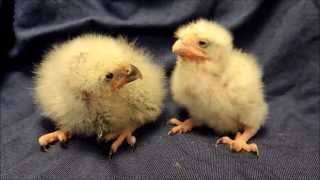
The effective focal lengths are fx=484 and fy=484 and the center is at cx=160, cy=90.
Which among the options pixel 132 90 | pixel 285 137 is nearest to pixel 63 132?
pixel 132 90

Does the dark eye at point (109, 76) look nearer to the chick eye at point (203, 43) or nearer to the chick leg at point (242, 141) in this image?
the chick eye at point (203, 43)

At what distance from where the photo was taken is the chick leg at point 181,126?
1.60 metres

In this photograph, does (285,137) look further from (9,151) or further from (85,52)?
(9,151)

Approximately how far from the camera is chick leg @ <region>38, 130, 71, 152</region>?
1.57 m

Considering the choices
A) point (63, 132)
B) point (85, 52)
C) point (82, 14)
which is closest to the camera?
point (85, 52)

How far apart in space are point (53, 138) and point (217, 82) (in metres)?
0.57

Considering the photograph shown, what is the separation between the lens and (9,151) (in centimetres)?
160

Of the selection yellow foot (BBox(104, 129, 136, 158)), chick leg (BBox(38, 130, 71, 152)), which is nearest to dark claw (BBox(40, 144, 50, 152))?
chick leg (BBox(38, 130, 71, 152))

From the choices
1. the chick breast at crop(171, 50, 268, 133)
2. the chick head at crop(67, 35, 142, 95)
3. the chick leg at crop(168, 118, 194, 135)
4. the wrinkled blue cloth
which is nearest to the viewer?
the chick head at crop(67, 35, 142, 95)

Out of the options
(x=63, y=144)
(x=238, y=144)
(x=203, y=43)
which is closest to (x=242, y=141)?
(x=238, y=144)

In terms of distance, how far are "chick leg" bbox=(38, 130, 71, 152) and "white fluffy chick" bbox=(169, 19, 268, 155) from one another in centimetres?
40

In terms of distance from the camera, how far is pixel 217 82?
4.92ft

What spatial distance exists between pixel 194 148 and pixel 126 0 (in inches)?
28.2

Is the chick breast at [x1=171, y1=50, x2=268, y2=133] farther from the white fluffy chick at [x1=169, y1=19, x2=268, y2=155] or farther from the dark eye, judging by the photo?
the dark eye
